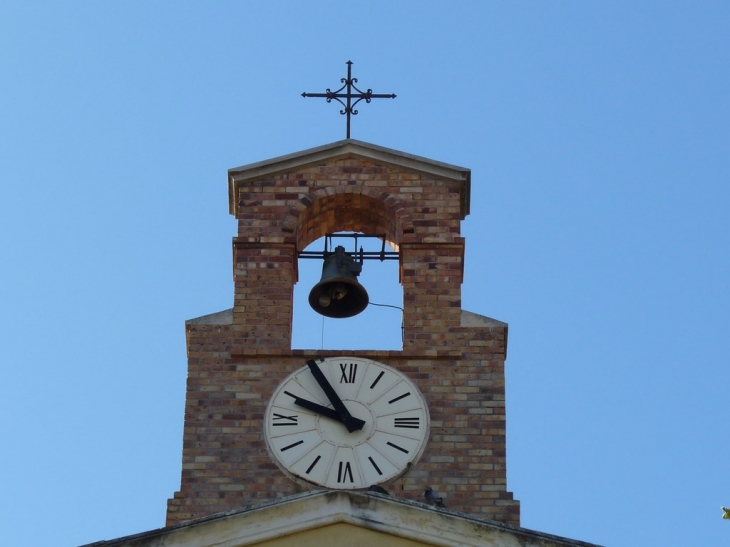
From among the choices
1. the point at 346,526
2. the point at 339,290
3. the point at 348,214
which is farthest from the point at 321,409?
the point at 346,526

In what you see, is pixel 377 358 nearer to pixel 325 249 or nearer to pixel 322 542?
pixel 325 249

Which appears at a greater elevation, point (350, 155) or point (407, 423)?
→ point (350, 155)

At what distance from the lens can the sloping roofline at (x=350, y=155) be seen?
701 inches

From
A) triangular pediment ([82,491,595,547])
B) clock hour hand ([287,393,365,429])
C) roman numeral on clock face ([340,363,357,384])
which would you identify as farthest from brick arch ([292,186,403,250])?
triangular pediment ([82,491,595,547])

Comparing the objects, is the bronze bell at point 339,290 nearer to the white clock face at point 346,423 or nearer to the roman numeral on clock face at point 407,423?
the white clock face at point 346,423

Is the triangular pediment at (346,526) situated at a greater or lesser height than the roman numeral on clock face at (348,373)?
lesser

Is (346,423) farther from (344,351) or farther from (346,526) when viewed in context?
(346,526)

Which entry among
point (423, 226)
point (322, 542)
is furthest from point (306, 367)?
point (322, 542)

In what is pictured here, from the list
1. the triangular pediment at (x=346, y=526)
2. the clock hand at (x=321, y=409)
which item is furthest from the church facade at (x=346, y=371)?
the triangular pediment at (x=346, y=526)

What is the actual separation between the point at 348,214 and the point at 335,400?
230cm

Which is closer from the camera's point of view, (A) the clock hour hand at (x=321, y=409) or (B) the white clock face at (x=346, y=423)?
(B) the white clock face at (x=346, y=423)

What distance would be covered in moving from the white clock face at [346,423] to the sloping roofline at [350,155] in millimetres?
2017

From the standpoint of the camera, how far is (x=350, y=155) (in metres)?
17.9

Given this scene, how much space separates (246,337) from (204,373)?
480mm
